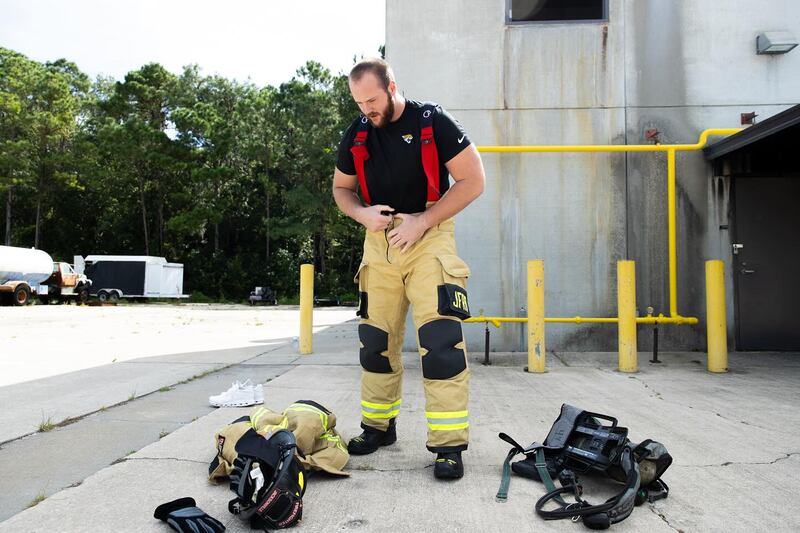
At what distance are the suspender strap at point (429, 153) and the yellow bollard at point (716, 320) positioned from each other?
443 cm

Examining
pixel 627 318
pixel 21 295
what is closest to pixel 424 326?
pixel 627 318

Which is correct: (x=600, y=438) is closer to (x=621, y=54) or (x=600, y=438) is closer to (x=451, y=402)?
(x=451, y=402)

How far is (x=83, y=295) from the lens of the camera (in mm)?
24766

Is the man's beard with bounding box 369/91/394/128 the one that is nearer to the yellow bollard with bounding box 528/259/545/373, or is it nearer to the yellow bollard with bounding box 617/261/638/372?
the yellow bollard with bounding box 528/259/545/373

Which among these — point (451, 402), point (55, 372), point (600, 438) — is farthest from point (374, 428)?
point (55, 372)

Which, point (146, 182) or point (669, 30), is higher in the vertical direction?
point (146, 182)

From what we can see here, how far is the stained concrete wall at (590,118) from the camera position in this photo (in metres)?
6.89

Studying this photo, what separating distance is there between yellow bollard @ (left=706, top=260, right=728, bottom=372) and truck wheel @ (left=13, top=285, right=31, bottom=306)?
23123 mm

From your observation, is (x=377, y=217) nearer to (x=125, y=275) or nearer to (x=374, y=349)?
(x=374, y=349)

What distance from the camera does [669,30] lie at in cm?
700

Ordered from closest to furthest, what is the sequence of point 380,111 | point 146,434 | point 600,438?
point 600,438 < point 380,111 < point 146,434

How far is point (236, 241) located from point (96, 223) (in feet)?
33.3

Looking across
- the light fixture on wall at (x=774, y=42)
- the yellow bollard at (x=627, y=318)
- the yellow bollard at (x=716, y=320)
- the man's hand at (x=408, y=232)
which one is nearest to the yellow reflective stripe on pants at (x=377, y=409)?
the man's hand at (x=408, y=232)

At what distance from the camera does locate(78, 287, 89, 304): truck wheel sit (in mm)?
24719
